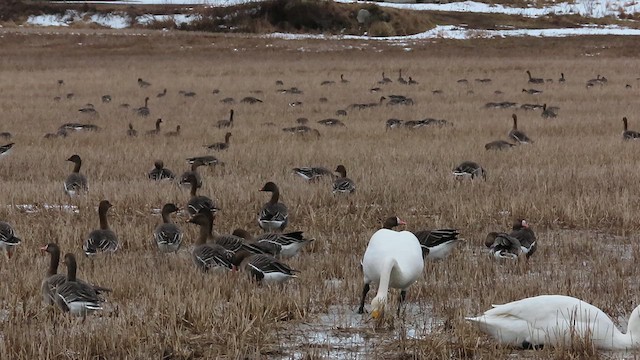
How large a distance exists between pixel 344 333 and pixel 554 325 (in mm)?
1360

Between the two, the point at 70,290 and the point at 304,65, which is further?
the point at 304,65

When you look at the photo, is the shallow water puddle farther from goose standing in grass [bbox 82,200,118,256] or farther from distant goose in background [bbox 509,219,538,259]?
goose standing in grass [bbox 82,200,118,256]

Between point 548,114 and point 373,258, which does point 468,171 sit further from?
point 548,114

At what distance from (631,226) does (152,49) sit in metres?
37.3

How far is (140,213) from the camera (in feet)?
34.6

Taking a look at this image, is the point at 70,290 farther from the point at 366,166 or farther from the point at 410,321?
the point at 366,166

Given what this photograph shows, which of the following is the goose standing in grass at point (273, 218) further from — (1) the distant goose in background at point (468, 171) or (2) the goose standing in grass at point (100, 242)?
(1) the distant goose in background at point (468, 171)

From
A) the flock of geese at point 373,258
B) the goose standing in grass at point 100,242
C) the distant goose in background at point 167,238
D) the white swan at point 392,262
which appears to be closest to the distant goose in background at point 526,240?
the flock of geese at point 373,258

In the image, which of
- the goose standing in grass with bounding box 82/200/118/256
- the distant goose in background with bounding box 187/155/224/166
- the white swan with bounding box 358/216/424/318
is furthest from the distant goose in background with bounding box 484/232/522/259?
the distant goose in background with bounding box 187/155/224/166

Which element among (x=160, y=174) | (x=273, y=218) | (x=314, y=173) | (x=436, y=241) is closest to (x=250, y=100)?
(x=160, y=174)

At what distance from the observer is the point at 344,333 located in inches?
232

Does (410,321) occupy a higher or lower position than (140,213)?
higher

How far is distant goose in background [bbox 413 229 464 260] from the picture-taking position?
7.89 metres

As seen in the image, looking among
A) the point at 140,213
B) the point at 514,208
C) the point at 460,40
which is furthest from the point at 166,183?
the point at 460,40
